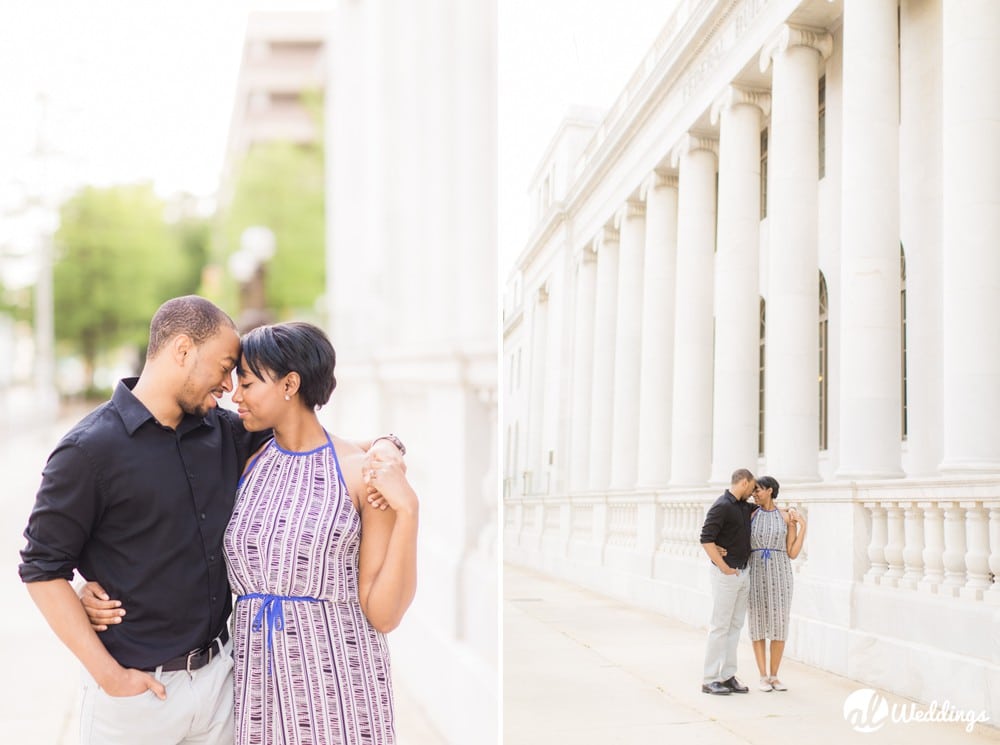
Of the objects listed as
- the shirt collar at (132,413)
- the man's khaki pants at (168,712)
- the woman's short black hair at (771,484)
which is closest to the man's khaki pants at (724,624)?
the woman's short black hair at (771,484)

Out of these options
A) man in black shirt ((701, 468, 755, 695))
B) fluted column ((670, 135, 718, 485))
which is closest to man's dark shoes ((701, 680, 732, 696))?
man in black shirt ((701, 468, 755, 695))

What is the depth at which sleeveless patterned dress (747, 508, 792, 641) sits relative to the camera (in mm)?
3129

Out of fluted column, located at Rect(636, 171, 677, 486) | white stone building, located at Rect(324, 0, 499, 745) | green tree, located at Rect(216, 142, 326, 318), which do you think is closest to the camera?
fluted column, located at Rect(636, 171, 677, 486)

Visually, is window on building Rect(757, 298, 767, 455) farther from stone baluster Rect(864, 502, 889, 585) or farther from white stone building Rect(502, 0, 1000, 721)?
stone baluster Rect(864, 502, 889, 585)

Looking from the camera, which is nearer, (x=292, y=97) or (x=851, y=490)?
(x=851, y=490)

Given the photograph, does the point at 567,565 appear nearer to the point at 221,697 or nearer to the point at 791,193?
the point at 221,697

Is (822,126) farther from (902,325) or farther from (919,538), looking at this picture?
(919,538)

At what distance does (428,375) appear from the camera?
7215 millimetres

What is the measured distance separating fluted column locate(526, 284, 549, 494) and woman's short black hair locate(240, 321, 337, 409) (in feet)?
2.65

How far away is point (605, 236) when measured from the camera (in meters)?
3.67

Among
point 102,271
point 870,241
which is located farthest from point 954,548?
point 102,271

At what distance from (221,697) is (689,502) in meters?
1.57

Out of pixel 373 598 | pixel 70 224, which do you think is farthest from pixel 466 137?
pixel 70 224

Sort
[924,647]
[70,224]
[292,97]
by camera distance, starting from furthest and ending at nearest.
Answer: [292,97]
[70,224]
[924,647]
